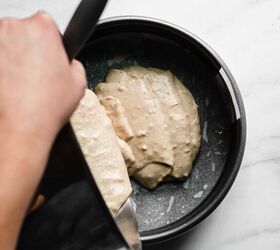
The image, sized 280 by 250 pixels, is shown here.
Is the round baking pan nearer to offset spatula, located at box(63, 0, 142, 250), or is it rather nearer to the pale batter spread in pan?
the pale batter spread in pan

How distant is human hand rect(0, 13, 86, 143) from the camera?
52 centimetres

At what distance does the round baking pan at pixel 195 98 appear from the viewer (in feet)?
3.03

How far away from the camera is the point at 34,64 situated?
1.77 feet

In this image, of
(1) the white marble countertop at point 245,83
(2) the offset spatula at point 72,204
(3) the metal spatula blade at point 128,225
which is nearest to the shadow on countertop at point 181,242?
(1) the white marble countertop at point 245,83

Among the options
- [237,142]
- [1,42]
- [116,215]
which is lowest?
[116,215]

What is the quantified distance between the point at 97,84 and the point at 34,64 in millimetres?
461

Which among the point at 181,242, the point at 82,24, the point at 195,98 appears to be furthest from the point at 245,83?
the point at 82,24

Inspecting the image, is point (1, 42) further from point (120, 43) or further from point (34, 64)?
point (120, 43)

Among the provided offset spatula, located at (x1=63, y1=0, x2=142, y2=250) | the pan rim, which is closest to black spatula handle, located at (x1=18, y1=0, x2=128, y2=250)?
offset spatula, located at (x1=63, y1=0, x2=142, y2=250)

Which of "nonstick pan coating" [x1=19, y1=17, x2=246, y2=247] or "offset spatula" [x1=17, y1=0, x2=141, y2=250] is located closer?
"offset spatula" [x1=17, y1=0, x2=141, y2=250]

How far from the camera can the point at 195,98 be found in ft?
3.27

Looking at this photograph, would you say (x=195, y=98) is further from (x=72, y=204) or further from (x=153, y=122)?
(x=72, y=204)

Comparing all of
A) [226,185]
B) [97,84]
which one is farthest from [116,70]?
[226,185]

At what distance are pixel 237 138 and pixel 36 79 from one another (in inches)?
18.0
